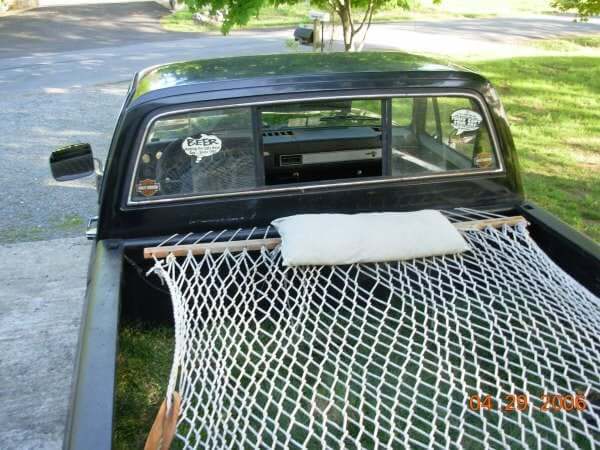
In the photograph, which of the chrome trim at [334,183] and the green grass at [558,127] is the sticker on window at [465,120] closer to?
the chrome trim at [334,183]

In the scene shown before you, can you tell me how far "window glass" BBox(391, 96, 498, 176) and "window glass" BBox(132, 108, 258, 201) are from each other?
0.79 metres

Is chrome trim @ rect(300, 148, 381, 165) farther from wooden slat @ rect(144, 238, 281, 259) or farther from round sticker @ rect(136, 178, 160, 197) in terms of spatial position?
round sticker @ rect(136, 178, 160, 197)

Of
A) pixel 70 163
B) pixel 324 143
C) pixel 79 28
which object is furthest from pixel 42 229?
pixel 79 28

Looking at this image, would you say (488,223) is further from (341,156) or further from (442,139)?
(341,156)

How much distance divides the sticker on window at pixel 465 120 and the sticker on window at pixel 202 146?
1.26 m

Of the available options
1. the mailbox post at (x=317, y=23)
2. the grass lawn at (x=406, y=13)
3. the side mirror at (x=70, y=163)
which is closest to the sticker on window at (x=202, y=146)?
the side mirror at (x=70, y=163)

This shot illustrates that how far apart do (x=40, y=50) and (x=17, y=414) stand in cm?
1439

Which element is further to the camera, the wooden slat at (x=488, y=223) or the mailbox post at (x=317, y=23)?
the mailbox post at (x=317, y=23)

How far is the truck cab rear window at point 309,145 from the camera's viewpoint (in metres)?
2.92

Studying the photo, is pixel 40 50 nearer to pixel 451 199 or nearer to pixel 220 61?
pixel 220 61

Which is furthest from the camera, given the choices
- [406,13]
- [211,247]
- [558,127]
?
[406,13]

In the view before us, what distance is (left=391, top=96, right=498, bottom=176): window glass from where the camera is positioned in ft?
10.3

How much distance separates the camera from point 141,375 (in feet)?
10.8

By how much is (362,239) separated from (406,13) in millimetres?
20910
